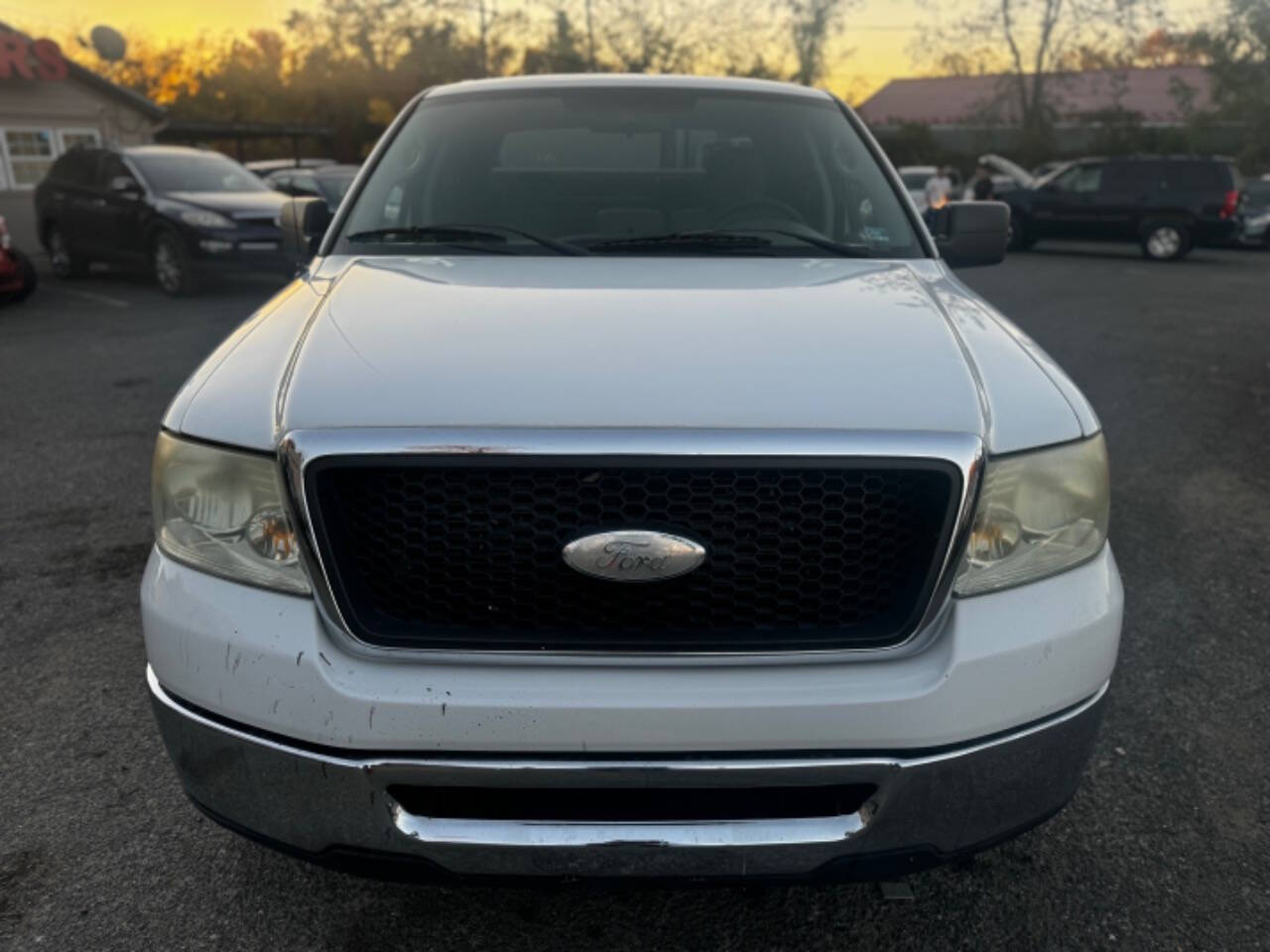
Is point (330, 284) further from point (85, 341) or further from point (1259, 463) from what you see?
point (85, 341)

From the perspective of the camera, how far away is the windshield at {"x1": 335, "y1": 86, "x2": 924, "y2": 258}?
303 cm

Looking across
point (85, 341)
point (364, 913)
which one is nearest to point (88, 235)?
point (85, 341)

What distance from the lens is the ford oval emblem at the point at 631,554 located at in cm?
175

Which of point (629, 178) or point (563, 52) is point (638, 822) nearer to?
point (629, 178)

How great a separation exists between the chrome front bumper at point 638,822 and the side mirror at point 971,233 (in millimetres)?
2126

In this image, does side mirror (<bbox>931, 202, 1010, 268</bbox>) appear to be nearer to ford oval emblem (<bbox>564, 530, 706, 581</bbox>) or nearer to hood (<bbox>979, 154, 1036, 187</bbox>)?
ford oval emblem (<bbox>564, 530, 706, 581</bbox>)

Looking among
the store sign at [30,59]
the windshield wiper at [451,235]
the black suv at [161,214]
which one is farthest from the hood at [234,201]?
the store sign at [30,59]

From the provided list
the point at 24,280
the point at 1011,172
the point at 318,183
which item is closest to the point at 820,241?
the point at 24,280

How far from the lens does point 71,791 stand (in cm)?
269

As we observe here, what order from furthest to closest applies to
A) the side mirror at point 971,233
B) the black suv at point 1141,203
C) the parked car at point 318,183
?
the black suv at point 1141,203 < the parked car at point 318,183 < the side mirror at point 971,233

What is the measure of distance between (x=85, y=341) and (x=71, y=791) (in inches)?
302

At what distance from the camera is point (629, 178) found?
332cm

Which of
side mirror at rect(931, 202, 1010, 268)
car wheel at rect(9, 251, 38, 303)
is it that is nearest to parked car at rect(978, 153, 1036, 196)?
car wheel at rect(9, 251, 38, 303)

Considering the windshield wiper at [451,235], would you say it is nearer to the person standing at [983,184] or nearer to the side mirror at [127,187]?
the side mirror at [127,187]
